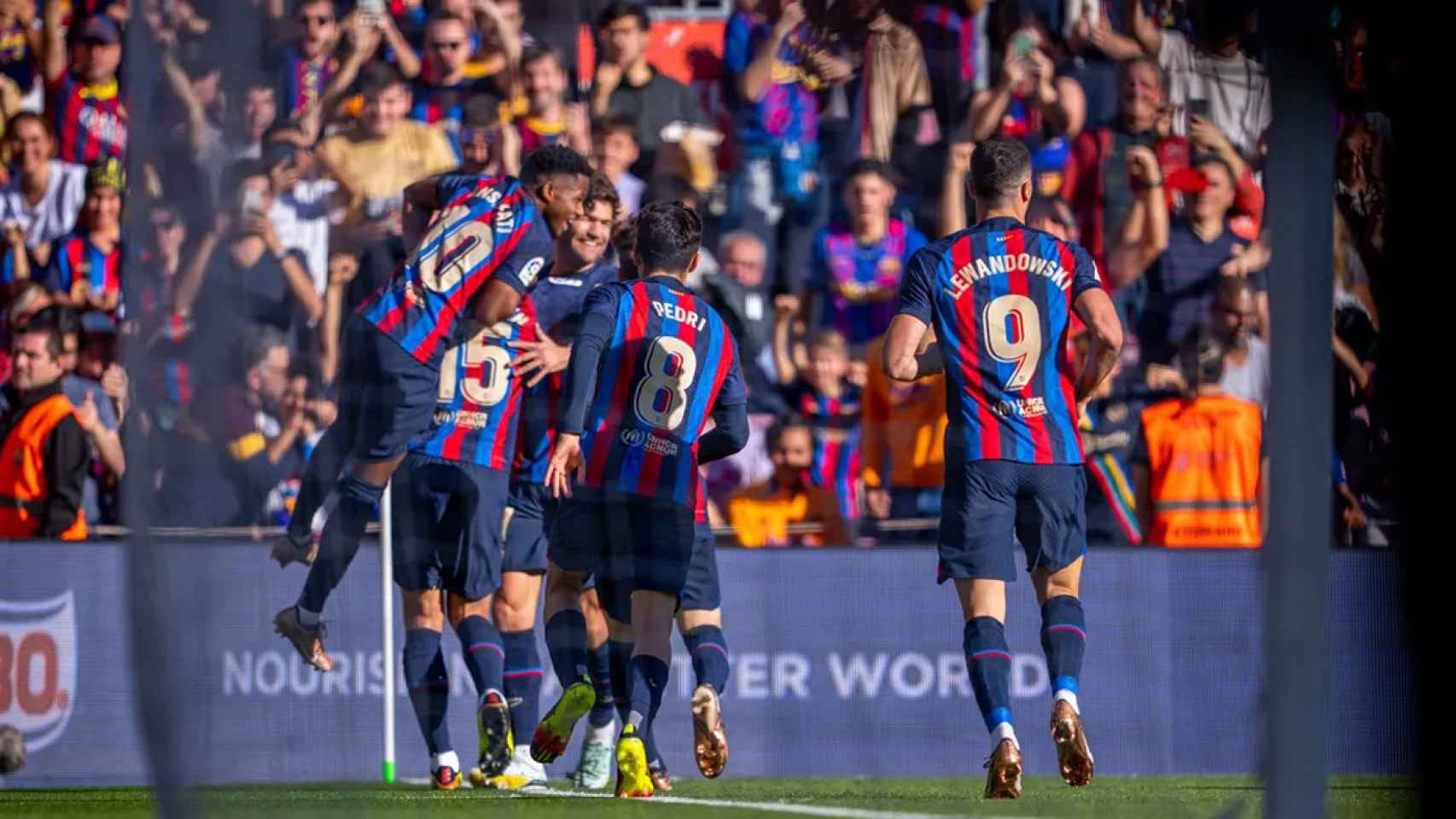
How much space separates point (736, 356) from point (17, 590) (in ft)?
12.4

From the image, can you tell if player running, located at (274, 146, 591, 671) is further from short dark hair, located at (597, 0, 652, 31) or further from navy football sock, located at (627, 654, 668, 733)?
navy football sock, located at (627, 654, 668, 733)

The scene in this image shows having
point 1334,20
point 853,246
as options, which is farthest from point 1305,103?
point 853,246

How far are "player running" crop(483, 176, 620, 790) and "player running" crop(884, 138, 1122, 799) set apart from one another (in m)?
1.34

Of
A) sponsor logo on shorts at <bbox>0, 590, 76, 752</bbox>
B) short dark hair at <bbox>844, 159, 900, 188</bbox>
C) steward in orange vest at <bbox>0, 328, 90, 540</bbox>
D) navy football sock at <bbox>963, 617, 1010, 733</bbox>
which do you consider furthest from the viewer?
sponsor logo on shorts at <bbox>0, 590, 76, 752</bbox>

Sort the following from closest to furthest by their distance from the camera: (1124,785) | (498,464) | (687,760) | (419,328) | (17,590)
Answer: (1124,785) < (419,328) < (498,464) < (687,760) < (17,590)

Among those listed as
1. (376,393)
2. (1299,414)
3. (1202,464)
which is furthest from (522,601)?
(1299,414)

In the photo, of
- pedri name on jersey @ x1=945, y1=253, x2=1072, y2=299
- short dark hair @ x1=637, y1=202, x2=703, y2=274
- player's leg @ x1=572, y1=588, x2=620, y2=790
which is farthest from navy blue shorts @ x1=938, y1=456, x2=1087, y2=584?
player's leg @ x1=572, y1=588, x2=620, y2=790

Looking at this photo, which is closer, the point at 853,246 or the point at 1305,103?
the point at 1305,103

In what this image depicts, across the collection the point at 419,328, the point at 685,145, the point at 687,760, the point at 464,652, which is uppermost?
the point at 685,145

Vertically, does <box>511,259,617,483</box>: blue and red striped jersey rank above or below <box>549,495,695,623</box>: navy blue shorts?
above

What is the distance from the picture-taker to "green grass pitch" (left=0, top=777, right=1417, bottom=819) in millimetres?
3254

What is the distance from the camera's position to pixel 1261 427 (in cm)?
295

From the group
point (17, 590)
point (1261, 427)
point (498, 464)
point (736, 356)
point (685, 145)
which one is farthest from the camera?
point (17, 590)

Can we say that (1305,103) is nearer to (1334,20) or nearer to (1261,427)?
(1334,20)
